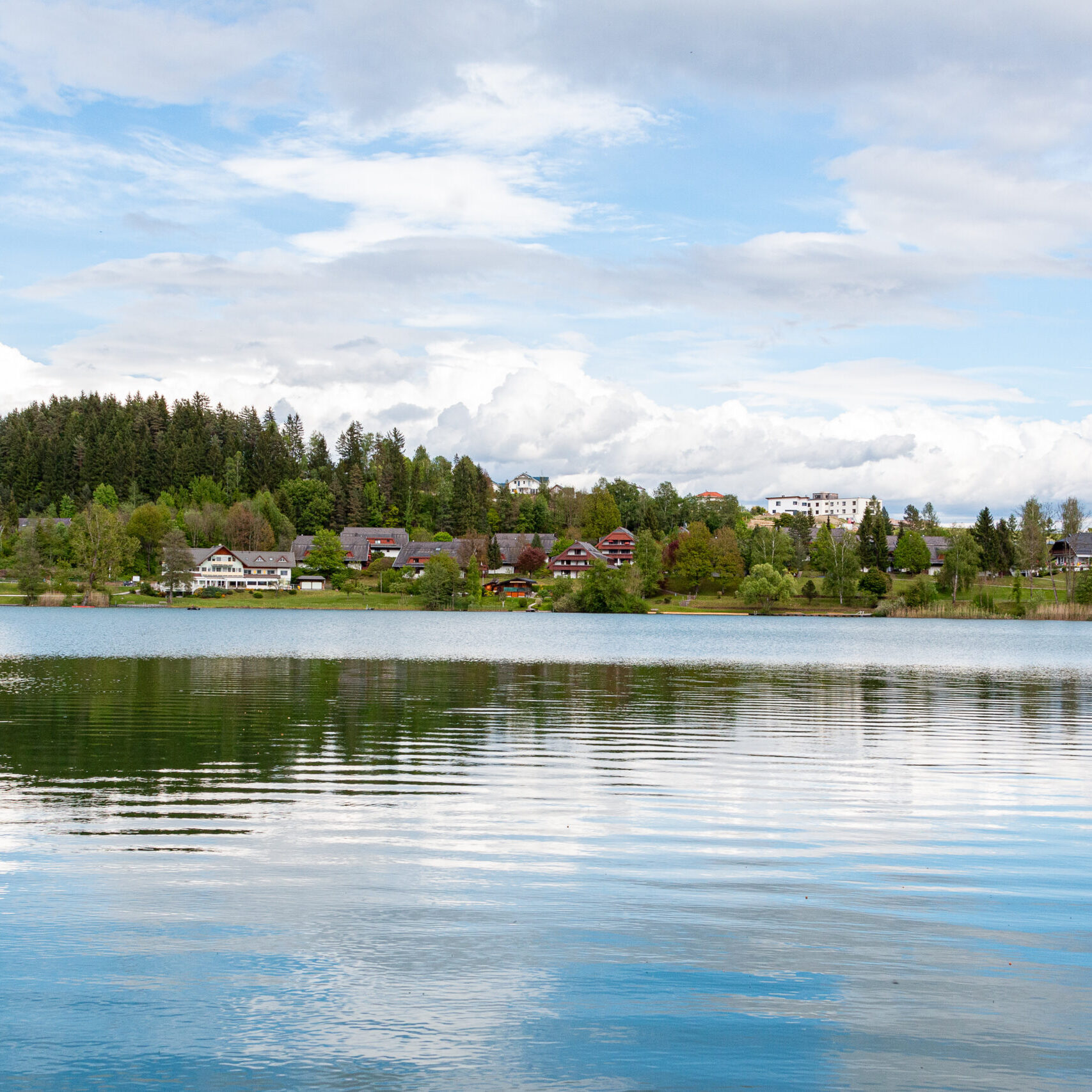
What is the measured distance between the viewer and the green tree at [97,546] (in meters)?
140

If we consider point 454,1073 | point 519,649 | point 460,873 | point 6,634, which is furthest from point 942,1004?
point 6,634

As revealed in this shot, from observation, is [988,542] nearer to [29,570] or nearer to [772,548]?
[772,548]

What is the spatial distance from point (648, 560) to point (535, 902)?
140117 millimetres

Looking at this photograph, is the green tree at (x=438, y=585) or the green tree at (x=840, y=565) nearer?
the green tree at (x=438, y=585)

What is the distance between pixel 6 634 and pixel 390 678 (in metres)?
42.1

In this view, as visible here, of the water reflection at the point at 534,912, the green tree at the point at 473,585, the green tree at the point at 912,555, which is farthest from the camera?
the green tree at the point at 912,555

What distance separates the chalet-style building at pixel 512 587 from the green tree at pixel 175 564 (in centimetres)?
4308

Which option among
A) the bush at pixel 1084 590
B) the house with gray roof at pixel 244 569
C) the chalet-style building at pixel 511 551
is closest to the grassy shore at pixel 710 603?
the bush at pixel 1084 590

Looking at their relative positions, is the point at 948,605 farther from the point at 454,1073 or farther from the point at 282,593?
the point at 454,1073

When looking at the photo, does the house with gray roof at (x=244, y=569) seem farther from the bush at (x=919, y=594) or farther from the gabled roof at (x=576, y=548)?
the bush at (x=919, y=594)

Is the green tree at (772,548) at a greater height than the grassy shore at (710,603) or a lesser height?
greater

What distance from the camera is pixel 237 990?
29.4ft

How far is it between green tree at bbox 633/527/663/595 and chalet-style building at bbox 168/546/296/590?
5734cm

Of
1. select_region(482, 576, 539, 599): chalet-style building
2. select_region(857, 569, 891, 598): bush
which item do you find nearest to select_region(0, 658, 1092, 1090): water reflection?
select_region(857, 569, 891, 598): bush
